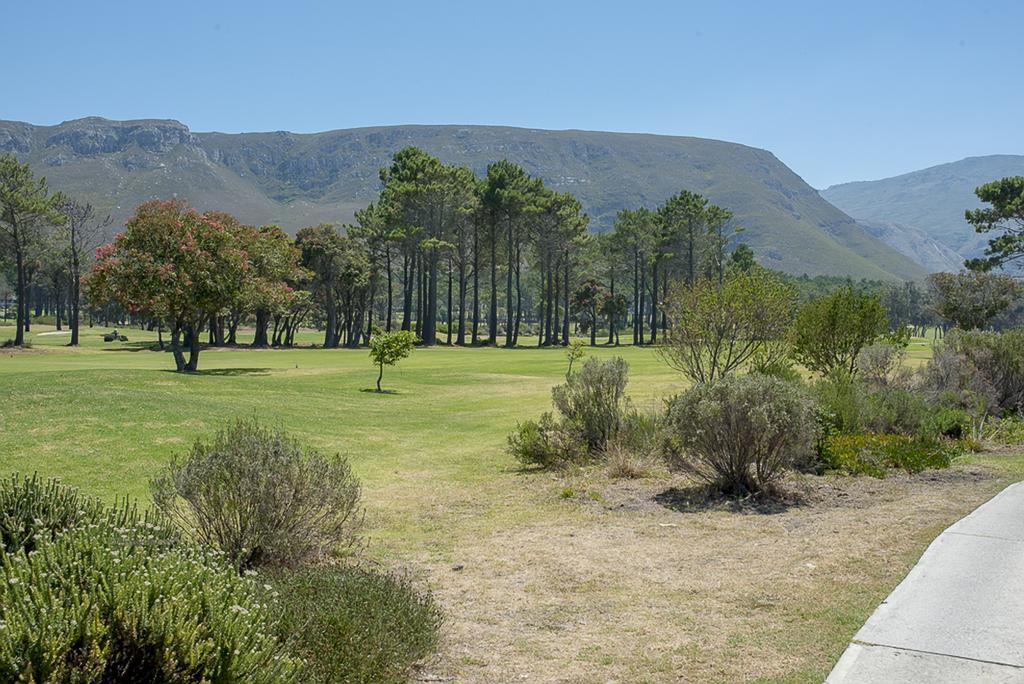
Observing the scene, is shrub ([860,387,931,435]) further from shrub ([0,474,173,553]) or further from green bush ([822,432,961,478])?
shrub ([0,474,173,553])

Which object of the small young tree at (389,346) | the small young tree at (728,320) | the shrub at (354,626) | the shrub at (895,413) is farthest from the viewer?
the small young tree at (389,346)

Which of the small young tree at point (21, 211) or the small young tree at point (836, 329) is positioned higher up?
the small young tree at point (21, 211)

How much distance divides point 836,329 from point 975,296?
39177mm

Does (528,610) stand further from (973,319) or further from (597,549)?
(973,319)

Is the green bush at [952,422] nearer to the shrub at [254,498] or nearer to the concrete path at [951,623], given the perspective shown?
the concrete path at [951,623]

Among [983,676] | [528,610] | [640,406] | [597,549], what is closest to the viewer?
[983,676]

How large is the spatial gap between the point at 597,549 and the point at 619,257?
88.7 meters

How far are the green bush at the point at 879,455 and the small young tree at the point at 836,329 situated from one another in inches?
368

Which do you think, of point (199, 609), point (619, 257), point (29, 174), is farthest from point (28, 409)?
point (619, 257)

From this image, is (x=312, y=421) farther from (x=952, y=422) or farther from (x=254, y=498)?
(x=952, y=422)

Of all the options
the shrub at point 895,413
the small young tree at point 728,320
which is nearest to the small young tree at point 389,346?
the small young tree at point 728,320

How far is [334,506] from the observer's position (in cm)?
889

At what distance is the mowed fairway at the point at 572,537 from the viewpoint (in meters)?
6.20

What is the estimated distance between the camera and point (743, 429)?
1205 cm
